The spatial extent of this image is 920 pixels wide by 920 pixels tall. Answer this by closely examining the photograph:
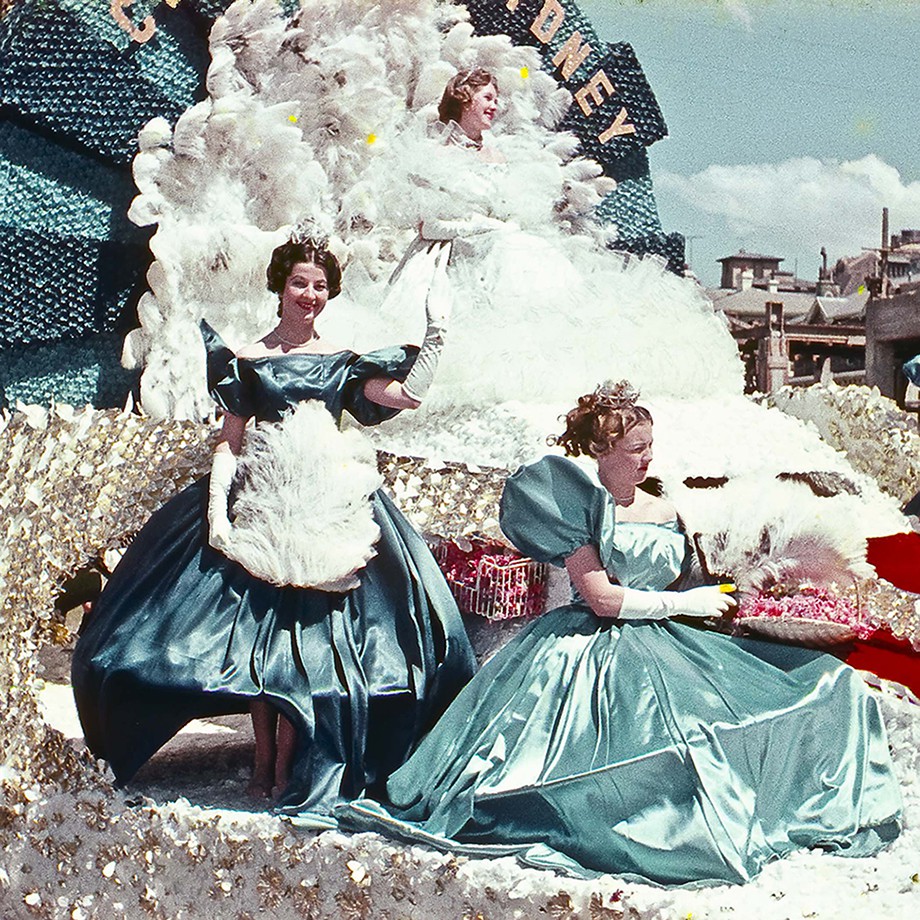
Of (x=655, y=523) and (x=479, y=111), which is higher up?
(x=479, y=111)

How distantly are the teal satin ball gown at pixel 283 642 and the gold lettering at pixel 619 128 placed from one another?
1281 millimetres

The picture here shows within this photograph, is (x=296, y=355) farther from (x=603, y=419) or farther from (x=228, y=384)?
(x=603, y=419)

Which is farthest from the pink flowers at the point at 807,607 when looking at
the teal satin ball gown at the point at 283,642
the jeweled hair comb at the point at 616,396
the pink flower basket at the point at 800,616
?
the teal satin ball gown at the point at 283,642

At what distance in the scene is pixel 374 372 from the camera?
2.65 meters

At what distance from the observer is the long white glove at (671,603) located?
7.59 feet

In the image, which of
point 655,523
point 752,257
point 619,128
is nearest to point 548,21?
point 619,128

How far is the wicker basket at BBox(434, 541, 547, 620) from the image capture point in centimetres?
290

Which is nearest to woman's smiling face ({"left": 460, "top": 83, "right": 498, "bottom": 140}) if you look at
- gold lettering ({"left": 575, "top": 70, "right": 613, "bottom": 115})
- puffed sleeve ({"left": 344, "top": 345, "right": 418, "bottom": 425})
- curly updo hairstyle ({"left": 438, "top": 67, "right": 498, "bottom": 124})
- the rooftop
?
curly updo hairstyle ({"left": 438, "top": 67, "right": 498, "bottom": 124})

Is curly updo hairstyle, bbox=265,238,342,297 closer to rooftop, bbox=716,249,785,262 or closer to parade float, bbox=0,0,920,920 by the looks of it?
parade float, bbox=0,0,920,920

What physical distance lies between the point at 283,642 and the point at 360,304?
119 centimetres

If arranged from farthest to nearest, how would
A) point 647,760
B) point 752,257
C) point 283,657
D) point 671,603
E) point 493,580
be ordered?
1. point 752,257
2. point 493,580
3. point 283,657
4. point 671,603
5. point 647,760

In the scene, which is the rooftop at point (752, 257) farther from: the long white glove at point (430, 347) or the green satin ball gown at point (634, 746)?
the green satin ball gown at point (634, 746)

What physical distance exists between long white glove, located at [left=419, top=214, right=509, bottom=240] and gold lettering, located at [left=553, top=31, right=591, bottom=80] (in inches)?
21.6

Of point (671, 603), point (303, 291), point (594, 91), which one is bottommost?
point (671, 603)
